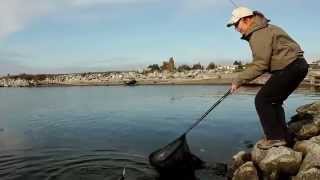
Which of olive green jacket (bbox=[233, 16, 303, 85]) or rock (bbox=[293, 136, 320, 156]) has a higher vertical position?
olive green jacket (bbox=[233, 16, 303, 85])

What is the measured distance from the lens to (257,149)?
9.31 m

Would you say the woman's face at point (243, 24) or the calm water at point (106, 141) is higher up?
the woman's face at point (243, 24)

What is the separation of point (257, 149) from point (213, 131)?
25.2ft

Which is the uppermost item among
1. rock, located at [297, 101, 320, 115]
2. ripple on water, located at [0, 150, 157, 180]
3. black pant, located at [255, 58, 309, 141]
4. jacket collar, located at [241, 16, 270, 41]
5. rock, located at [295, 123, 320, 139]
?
jacket collar, located at [241, 16, 270, 41]

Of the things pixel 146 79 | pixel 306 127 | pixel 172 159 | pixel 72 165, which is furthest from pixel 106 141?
pixel 146 79

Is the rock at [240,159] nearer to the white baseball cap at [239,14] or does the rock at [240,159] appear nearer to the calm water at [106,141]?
the calm water at [106,141]

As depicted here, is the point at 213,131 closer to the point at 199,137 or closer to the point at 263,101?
the point at 199,137

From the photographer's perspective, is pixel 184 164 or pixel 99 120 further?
pixel 99 120

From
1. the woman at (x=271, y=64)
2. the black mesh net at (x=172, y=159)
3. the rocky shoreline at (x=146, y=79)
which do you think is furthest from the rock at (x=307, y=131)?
the rocky shoreline at (x=146, y=79)

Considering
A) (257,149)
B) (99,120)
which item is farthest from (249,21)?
(99,120)

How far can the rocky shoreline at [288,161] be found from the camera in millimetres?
8171

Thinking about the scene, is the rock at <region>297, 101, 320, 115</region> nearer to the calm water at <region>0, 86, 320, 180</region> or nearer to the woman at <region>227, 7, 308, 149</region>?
the calm water at <region>0, 86, 320, 180</region>

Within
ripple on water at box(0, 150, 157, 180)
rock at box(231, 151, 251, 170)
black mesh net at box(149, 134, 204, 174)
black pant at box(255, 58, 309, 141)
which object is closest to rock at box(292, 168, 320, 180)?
black pant at box(255, 58, 309, 141)

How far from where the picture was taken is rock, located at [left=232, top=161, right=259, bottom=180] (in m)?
9.02
